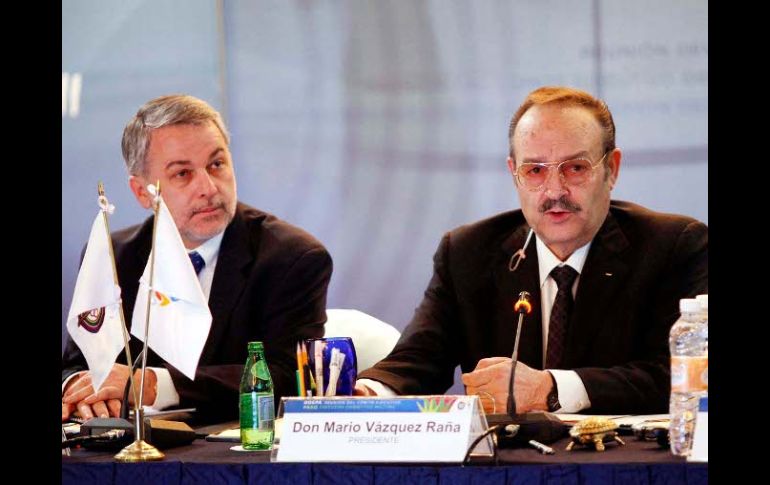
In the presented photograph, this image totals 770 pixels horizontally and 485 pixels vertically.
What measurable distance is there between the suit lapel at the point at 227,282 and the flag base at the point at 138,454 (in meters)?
1.44

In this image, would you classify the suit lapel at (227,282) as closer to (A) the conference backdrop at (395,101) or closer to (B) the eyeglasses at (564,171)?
(A) the conference backdrop at (395,101)

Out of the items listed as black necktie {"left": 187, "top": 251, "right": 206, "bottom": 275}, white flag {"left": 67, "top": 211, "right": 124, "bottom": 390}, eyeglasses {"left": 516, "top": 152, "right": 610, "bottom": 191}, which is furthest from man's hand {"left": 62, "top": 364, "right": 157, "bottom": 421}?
eyeglasses {"left": 516, "top": 152, "right": 610, "bottom": 191}

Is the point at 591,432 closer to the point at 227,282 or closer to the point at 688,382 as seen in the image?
the point at 688,382

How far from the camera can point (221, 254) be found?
383 cm

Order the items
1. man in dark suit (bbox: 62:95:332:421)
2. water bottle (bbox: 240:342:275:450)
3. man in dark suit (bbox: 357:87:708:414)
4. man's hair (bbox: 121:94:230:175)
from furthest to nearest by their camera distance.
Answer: man's hair (bbox: 121:94:230:175), man in dark suit (bbox: 62:95:332:421), man in dark suit (bbox: 357:87:708:414), water bottle (bbox: 240:342:275:450)

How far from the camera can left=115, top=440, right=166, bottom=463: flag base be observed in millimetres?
2227

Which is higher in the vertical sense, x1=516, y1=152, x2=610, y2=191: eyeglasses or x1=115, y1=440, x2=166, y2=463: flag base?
x1=516, y1=152, x2=610, y2=191: eyeglasses

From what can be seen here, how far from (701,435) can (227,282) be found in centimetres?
212

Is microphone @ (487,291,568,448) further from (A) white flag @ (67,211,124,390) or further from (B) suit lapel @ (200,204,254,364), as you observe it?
(B) suit lapel @ (200,204,254,364)

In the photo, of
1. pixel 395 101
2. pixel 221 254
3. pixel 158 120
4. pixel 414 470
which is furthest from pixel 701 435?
pixel 395 101

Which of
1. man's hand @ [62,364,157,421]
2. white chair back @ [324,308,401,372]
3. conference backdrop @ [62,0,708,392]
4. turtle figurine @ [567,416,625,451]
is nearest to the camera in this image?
turtle figurine @ [567,416,625,451]

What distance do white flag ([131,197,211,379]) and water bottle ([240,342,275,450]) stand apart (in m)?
0.13
